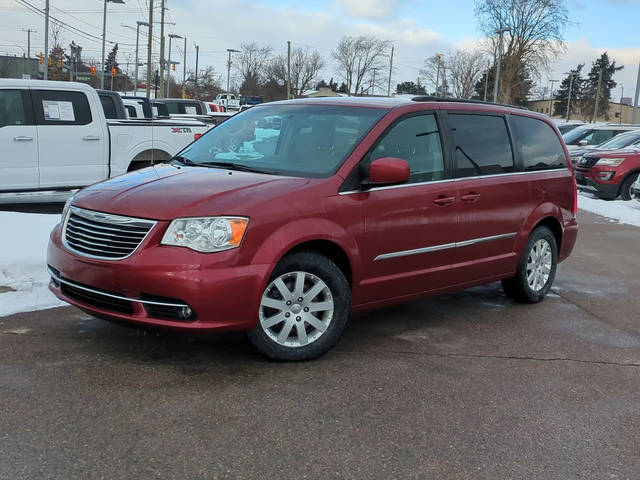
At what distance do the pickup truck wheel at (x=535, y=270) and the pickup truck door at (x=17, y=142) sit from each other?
673cm

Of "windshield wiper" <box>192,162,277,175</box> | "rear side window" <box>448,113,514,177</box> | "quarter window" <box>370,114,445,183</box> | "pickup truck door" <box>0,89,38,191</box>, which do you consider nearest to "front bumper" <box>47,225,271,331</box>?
"windshield wiper" <box>192,162,277,175</box>

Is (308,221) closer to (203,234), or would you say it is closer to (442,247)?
(203,234)

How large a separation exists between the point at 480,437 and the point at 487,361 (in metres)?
1.29

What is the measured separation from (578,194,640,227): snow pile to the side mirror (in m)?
9.46

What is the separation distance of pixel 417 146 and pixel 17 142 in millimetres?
6582

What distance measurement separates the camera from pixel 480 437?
3.65 metres

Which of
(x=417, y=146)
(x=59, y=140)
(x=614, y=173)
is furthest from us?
(x=614, y=173)

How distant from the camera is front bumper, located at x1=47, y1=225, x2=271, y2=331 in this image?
4.06 m

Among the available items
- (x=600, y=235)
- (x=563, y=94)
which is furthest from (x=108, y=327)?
(x=563, y=94)

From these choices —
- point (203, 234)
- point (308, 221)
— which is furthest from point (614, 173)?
point (203, 234)

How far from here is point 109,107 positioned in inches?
519

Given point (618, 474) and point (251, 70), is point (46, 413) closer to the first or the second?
point (618, 474)

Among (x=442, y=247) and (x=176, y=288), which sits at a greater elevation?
(x=442, y=247)

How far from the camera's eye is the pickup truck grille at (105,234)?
13.6 ft
